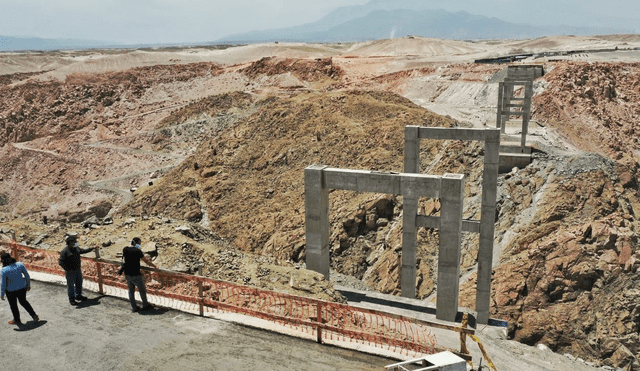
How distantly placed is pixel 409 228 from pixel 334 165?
1263 cm

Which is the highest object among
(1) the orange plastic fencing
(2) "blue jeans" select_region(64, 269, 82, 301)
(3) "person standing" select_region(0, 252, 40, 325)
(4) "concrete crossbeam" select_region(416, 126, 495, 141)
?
(4) "concrete crossbeam" select_region(416, 126, 495, 141)

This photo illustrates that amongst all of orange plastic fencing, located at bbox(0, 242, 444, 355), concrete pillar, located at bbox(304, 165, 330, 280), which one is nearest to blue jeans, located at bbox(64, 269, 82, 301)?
orange plastic fencing, located at bbox(0, 242, 444, 355)

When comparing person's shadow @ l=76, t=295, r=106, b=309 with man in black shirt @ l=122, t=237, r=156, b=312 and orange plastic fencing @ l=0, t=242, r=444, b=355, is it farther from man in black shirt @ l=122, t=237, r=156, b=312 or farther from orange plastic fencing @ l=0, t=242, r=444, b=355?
man in black shirt @ l=122, t=237, r=156, b=312

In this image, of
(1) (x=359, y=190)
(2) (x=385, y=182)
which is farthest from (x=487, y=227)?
(1) (x=359, y=190)

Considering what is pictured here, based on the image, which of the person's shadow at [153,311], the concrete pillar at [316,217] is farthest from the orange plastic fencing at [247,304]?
the concrete pillar at [316,217]

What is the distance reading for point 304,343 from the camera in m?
9.91

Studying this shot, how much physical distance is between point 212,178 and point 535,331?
22.2m

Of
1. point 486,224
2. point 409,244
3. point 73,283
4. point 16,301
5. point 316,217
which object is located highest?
point 16,301

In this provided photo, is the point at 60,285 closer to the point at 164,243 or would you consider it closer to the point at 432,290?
the point at 164,243

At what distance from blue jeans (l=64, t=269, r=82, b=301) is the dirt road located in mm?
333

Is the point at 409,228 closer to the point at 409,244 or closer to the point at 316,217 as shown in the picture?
the point at 409,244

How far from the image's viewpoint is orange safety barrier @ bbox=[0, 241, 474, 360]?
970 cm

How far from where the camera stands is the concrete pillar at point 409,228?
749 inches

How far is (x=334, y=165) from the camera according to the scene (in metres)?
31.6
